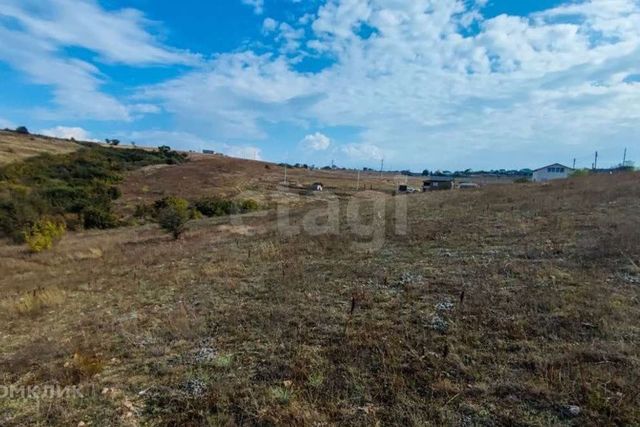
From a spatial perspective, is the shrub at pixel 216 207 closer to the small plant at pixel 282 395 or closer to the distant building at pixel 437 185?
the distant building at pixel 437 185

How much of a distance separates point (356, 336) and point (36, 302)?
25.2ft

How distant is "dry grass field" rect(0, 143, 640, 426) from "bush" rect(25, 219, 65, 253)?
10101 millimetres

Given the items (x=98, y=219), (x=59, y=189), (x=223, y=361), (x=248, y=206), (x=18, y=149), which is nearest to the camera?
(x=223, y=361)

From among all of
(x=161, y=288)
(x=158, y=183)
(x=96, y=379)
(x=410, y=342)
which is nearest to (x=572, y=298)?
(x=410, y=342)

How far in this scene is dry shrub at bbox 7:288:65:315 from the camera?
309 inches

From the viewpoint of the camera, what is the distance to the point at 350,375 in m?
3.79

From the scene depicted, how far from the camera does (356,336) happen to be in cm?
462

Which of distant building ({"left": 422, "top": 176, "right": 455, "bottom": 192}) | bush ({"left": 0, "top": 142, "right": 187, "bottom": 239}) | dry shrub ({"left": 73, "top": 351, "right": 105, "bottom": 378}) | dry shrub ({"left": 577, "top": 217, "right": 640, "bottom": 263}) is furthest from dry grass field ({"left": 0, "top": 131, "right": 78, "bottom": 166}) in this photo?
dry shrub ({"left": 577, "top": 217, "right": 640, "bottom": 263})

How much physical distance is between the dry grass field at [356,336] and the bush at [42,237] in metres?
10.1

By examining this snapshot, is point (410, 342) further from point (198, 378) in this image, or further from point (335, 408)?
point (198, 378)

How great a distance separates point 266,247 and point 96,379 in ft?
24.0

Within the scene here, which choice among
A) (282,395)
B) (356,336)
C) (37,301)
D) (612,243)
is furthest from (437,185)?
(282,395)

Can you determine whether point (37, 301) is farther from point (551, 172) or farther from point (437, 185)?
point (551, 172)

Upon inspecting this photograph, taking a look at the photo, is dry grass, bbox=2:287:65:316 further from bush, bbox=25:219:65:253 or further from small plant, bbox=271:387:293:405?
bush, bbox=25:219:65:253
